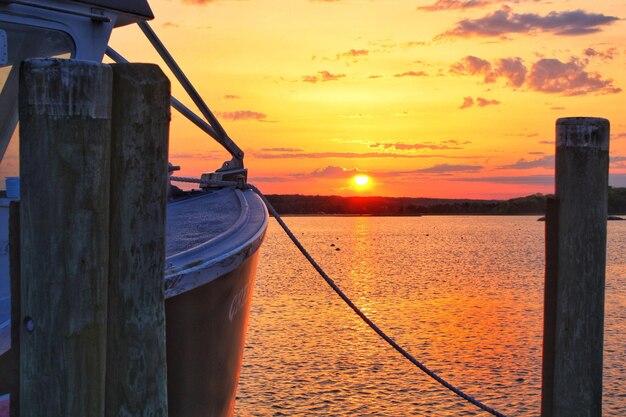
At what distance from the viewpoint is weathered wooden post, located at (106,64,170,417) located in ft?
11.4

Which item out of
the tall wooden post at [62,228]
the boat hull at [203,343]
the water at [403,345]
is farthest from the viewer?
the water at [403,345]

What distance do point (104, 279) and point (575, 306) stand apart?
3.33m

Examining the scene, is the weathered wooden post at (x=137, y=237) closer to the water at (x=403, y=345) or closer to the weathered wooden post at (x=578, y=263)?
the weathered wooden post at (x=578, y=263)

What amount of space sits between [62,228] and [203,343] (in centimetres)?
191

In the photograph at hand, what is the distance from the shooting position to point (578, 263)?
5.18 metres

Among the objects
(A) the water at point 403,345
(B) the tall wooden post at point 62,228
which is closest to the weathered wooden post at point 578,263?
(B) the tall wooden post at point 62,228

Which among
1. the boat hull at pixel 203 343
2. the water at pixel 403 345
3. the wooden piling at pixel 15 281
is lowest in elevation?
the water at pixel 403 345

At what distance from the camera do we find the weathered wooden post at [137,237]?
3.47 meters

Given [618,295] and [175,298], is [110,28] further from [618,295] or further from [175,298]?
[618,295]

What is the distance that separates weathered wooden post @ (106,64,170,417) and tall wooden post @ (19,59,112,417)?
0.11 metres

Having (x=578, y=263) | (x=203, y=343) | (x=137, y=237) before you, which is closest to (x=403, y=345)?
(x=578, y=263)

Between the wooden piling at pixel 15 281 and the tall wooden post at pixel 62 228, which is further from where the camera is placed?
the wooden piling at pixel 15 281

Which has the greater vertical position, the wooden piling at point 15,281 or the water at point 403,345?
the wooden piling at point 15,281

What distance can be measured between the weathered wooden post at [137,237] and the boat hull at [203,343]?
0.92m
